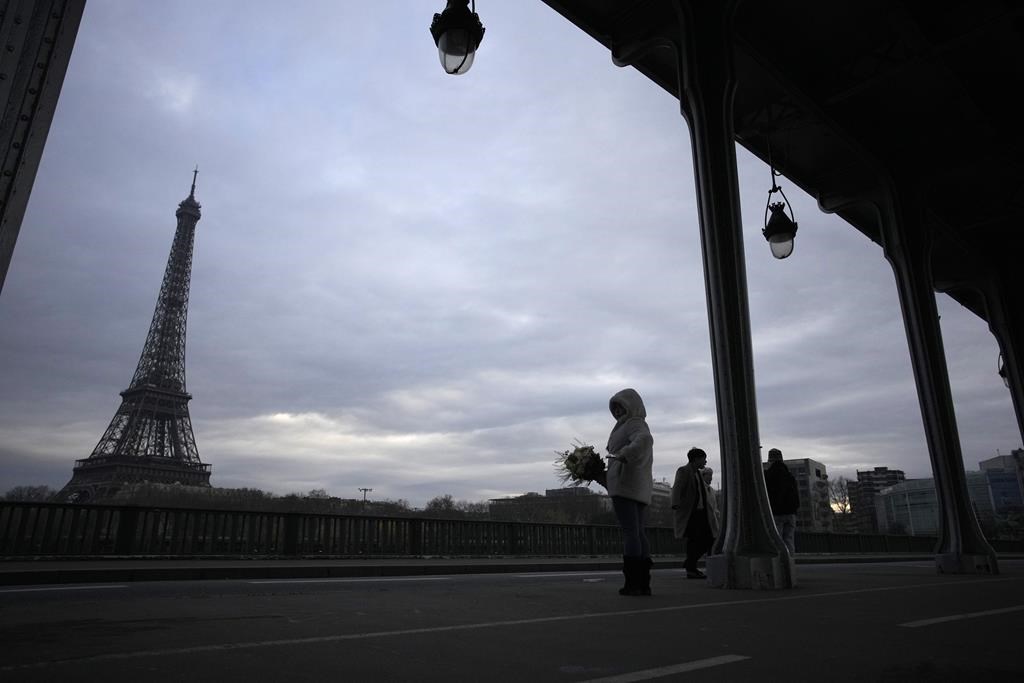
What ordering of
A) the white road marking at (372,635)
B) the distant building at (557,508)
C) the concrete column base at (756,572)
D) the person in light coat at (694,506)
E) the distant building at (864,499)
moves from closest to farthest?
the white road marking at (372,635)
the concrete column base at (756,572)
the person in light coat at (694,506)
the distant building at (557,508)
the distant building at (864,499)

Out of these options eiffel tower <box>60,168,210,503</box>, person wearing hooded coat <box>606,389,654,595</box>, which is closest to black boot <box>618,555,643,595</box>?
person wearing hooded coat <box>606,389,654,595</box>

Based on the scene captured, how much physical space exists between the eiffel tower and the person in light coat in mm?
71445

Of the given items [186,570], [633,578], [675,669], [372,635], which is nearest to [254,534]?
[186,570]

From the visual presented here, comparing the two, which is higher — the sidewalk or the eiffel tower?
the eiffel tower

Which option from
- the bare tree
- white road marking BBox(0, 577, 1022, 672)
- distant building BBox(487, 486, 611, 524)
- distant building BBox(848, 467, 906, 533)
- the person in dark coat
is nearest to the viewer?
white road marking BBox(0, 577, 1022, 672)

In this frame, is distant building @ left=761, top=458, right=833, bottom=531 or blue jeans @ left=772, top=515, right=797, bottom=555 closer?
blue jeans @ left=772, top=515, right=797, bottom=555

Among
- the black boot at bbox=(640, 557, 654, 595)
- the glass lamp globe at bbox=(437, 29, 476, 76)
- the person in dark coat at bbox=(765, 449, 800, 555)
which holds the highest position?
the glass lamp globe at bbox=(437, 29, 476, 76)

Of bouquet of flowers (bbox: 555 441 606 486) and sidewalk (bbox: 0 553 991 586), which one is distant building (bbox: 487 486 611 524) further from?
bouquet of flowers (bbox: 555 441 606 486)

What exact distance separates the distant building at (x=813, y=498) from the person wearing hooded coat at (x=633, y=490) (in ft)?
284

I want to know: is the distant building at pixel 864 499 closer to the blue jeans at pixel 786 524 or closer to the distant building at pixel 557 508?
the distant building at pixel 557 508

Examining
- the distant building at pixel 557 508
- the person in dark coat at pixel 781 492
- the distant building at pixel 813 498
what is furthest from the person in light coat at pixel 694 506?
the distant building at pixel 813 498

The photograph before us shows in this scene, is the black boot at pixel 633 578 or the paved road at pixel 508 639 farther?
the black boot at pixel 633 578

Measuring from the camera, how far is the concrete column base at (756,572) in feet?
21.2

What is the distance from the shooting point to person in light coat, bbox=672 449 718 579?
30.2 feet
